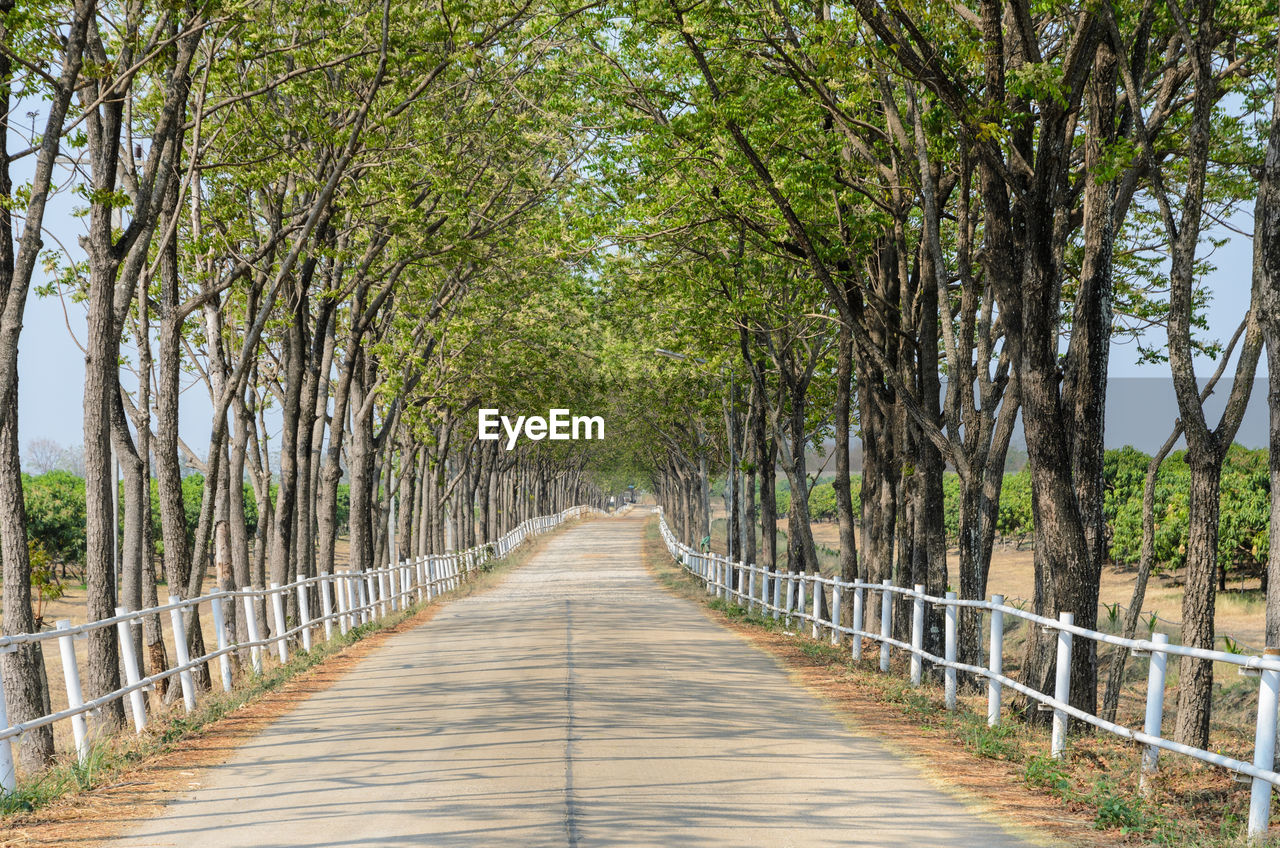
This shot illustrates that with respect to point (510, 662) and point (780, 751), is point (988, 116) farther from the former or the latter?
point (510, 662)

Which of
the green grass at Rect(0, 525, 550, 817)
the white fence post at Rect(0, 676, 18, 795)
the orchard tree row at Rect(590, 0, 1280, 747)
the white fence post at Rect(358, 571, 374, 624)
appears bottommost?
the white fence post at Rect(358, 571, 374, 624)

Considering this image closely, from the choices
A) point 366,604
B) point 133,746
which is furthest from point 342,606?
point 133,746

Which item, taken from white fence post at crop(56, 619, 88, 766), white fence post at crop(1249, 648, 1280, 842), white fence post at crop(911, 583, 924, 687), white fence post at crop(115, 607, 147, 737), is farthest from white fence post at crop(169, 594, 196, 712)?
white fence post at crop(1249, 648, 1280, 842)

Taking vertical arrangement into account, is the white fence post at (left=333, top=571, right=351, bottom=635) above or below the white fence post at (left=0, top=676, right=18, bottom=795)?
below

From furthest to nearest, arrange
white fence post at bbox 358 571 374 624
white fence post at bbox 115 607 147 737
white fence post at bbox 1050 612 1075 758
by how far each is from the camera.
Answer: white fence post at bbox 358 571 374 624 → white fence post at bbox 115 607 147 737 → white fence post at bbox 1050 612 1075 758

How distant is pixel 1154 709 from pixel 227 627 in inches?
607

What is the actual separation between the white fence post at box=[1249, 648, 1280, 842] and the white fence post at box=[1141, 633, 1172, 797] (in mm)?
759

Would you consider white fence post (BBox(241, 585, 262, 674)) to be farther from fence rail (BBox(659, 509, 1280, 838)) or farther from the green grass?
fence rail (BBox(659, 509, 1280, 838))

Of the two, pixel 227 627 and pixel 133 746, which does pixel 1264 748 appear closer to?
pixel 133 746

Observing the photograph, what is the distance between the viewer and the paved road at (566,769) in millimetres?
7523

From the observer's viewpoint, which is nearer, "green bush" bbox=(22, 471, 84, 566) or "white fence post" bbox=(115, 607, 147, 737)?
"white fence post" bbox=(115, 607, 147, 737)

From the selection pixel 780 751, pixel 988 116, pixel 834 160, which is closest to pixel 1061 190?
pixel 988 116

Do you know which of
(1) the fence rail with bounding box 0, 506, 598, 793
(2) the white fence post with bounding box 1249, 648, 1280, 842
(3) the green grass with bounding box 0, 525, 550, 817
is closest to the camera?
(2) the white fence post with bounding box 1249, 648, 1280, 842

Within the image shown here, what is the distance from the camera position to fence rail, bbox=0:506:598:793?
9367 mm
